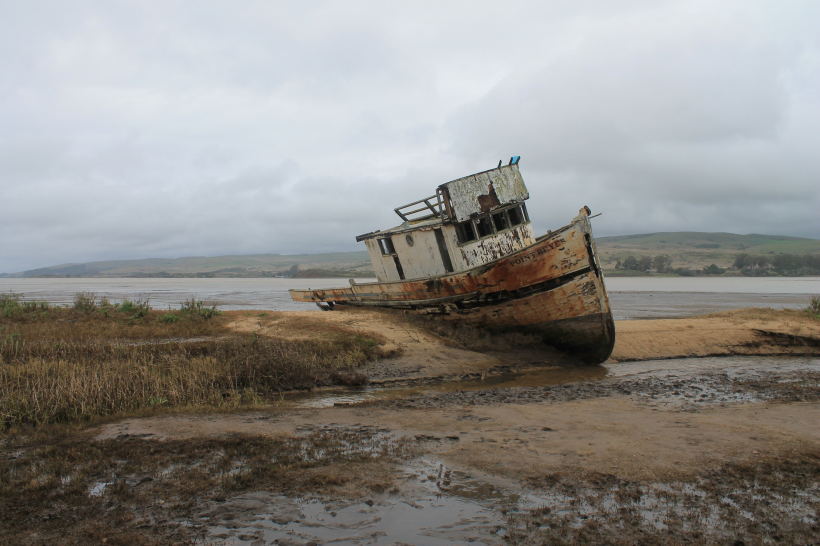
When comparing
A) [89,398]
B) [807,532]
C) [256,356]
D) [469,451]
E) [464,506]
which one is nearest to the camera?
[807,532]

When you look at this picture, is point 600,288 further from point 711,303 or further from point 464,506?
point 711,303

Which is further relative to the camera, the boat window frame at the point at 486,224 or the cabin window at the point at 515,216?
the cabin window at the point at 515,216

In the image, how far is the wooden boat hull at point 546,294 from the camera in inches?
444

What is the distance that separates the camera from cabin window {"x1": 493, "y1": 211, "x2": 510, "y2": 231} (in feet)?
45.4

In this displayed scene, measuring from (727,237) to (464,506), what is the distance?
565ft

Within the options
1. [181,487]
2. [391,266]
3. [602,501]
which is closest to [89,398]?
[181,487]

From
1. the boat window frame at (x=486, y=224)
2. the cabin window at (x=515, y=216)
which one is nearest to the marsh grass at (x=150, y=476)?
the boat window frame at (x=486, y=224)

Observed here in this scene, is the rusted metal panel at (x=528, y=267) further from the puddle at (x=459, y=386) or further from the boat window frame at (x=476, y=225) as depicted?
the puddle at (x=459, y=386)

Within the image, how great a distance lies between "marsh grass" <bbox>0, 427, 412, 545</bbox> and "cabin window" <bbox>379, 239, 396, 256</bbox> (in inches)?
399

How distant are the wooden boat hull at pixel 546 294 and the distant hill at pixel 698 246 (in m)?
85.6

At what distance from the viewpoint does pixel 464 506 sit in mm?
3619

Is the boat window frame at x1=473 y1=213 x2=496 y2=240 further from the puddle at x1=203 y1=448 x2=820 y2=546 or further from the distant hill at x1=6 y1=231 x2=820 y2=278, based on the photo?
the distant hill at x1=6 y1=231 x2=820 y2=278

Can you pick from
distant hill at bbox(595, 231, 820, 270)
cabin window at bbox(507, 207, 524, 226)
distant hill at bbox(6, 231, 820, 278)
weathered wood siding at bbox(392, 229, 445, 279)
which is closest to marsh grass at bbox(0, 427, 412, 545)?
weathered wood siding at bbox(392, 229, 445, 279)

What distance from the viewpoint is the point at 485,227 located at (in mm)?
13672
